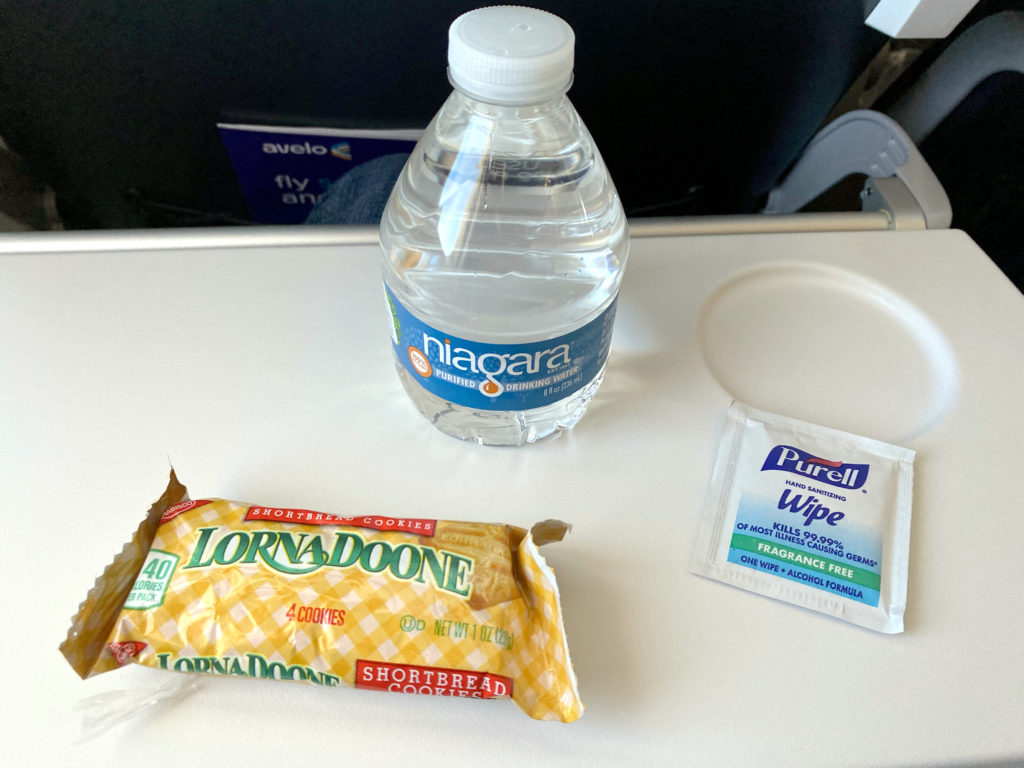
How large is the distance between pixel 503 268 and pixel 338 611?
0.33m

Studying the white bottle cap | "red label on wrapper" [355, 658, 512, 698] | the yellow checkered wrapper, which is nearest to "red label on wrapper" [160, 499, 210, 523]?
the yellow checkered wrapper

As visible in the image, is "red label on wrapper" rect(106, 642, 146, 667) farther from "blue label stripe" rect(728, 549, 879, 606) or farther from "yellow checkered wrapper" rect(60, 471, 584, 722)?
"blue label stripe" rect(728, 549, 879, 606)

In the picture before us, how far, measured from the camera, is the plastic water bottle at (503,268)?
51cm

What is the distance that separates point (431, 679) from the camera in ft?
1.46

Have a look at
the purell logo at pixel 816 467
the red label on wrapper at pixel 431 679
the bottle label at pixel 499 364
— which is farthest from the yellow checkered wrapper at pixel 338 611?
the purell logo at pixel 816 467

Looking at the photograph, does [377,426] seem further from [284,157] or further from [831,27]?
[831,27]

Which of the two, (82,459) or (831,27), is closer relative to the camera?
(82,459)

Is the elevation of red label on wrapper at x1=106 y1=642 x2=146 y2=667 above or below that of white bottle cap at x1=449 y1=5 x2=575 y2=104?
below

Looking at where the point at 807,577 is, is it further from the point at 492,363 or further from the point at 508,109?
the point at 508,109

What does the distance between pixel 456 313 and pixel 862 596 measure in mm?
394

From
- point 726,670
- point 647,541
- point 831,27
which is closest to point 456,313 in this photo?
point 647,541

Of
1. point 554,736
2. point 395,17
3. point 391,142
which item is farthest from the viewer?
point 391,142

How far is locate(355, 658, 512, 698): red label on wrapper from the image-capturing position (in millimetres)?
446

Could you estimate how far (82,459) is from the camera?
1.87ft
